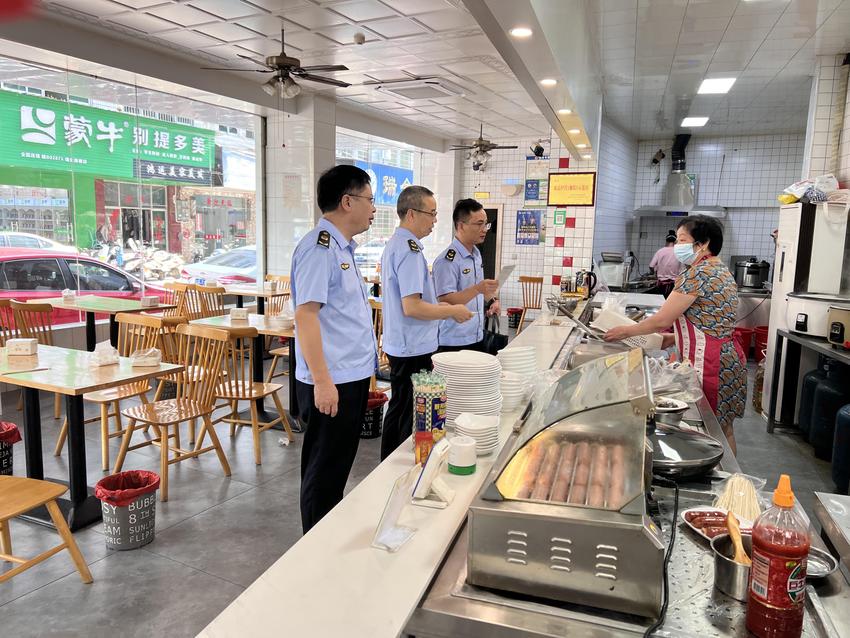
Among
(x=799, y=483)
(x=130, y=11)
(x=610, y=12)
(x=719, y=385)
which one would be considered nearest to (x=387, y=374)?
(x=719, y=385)

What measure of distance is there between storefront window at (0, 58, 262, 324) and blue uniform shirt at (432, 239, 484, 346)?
183 inches

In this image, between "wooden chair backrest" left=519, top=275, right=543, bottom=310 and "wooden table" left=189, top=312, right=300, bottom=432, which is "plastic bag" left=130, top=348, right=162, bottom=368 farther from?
"wooden chair backrest" left=519, top=275, right=543, bottom=310

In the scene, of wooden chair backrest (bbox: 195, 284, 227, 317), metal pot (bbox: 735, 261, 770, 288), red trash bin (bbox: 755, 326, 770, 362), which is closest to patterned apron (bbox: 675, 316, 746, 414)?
red trash bin (bbox: 755, 326, 770, 362)

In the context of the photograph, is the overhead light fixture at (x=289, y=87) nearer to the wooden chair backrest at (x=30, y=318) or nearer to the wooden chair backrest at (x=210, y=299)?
the wooden chair backrest at (x=210, y=299)

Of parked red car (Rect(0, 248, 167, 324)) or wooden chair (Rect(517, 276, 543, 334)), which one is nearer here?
parked red car (Rect(0, 248, 167, 324))

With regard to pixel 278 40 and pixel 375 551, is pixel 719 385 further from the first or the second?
pixel 278 40

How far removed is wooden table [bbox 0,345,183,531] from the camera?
2.97 metres

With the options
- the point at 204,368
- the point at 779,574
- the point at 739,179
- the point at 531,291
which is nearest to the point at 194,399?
the point at 204,368

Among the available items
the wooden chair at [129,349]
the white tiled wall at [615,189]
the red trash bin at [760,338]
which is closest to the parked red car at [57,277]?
the wooden chair at [129,349]

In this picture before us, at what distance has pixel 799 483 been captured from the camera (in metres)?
3.89

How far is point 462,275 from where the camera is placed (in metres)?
3.91

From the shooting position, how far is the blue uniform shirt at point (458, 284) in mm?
3801

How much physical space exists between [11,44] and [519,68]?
467cm

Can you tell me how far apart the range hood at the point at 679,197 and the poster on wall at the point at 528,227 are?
78.8 inches
